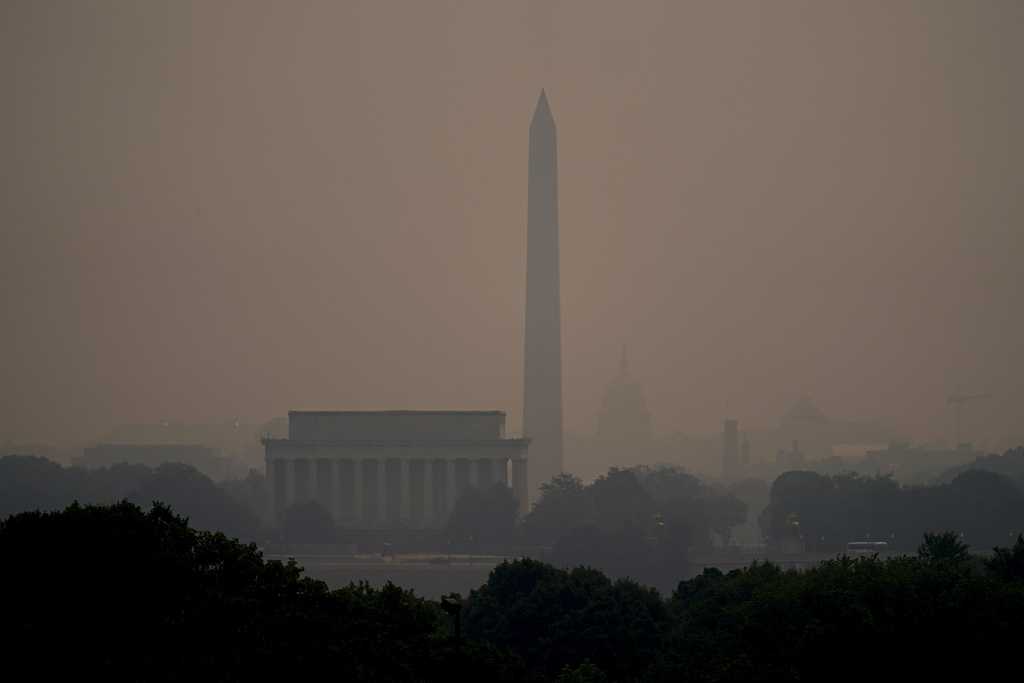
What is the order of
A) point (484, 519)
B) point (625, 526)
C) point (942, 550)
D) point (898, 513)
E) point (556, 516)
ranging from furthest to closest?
1. point (484, 519)
2. point (898, 513)
3. point (556, 516)
4. point (625, 526)
5. point (942, 550)

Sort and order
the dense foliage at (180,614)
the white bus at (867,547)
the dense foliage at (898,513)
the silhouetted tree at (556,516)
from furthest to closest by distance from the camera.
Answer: the silhouetted tree at (556,516)
the dense foliage at (898,513)
the white bus at (867,547)
the dense foliage at (180,614)

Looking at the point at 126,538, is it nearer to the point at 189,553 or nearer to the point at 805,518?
the point at 189,553

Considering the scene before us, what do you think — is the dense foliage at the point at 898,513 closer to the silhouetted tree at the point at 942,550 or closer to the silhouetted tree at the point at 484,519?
the silhouetted tree at the point at 484,519

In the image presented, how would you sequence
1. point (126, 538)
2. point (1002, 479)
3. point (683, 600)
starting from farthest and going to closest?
point (1002, 479)
point (683, 600)
point (126, 538)

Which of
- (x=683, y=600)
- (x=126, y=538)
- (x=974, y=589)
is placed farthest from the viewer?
(x=683, y=600)

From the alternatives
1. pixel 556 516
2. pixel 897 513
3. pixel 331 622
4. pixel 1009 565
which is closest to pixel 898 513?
pixel 897 513

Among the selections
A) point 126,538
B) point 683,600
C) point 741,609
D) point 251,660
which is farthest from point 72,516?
point 683,600

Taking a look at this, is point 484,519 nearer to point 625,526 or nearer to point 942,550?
point 625,526

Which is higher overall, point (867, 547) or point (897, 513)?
point (897, 513)

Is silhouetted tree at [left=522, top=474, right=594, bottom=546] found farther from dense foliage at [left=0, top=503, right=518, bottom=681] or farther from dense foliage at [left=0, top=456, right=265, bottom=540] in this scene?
dense foliage at [left=0, top=503, right=518, bottom=681]

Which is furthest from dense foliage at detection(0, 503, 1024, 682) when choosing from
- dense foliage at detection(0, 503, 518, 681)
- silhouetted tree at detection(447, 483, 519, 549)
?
silhouetted tree at detection(447, 483, 519, 549)

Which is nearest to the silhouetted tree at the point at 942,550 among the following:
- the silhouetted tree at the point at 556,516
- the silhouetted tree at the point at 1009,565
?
the silhouetted tree at the point at 1009,565
